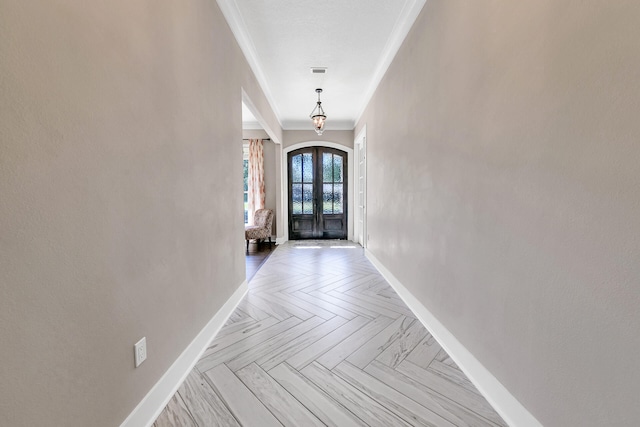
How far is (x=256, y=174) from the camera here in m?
6.68

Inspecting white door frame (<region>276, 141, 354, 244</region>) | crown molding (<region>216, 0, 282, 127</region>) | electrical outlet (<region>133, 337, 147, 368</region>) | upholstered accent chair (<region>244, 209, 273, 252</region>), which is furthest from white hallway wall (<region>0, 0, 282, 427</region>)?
white door frame (<region>276, 141, 354, 244</region>)

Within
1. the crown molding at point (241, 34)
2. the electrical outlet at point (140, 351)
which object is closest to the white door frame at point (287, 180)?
the crown molding at point (241, 34)

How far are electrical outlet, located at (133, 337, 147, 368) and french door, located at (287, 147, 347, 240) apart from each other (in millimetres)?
5652

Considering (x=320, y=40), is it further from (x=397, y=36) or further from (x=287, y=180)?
(x=287, y=180)

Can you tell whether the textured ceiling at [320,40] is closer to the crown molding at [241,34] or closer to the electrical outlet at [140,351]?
the crown molding at [241,34]

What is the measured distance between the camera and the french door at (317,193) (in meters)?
6.81

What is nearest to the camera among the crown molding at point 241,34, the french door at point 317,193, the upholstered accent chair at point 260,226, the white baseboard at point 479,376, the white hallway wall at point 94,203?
the white hallway wall at point 94,203

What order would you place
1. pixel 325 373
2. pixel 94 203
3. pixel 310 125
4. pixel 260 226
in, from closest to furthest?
pixel 94 203, pixel 325 373, pixel 260 226, pixel 310 125

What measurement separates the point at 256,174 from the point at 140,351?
5653mm

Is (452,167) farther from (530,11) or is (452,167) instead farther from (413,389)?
(413,389)

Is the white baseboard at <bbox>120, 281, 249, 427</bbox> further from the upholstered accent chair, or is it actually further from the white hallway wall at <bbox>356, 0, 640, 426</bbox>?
the upholstered accent chair

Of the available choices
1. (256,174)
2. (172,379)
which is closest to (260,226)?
(256,174)

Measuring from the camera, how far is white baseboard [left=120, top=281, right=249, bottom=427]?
127 cm

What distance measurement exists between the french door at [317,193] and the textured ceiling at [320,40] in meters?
2.17
